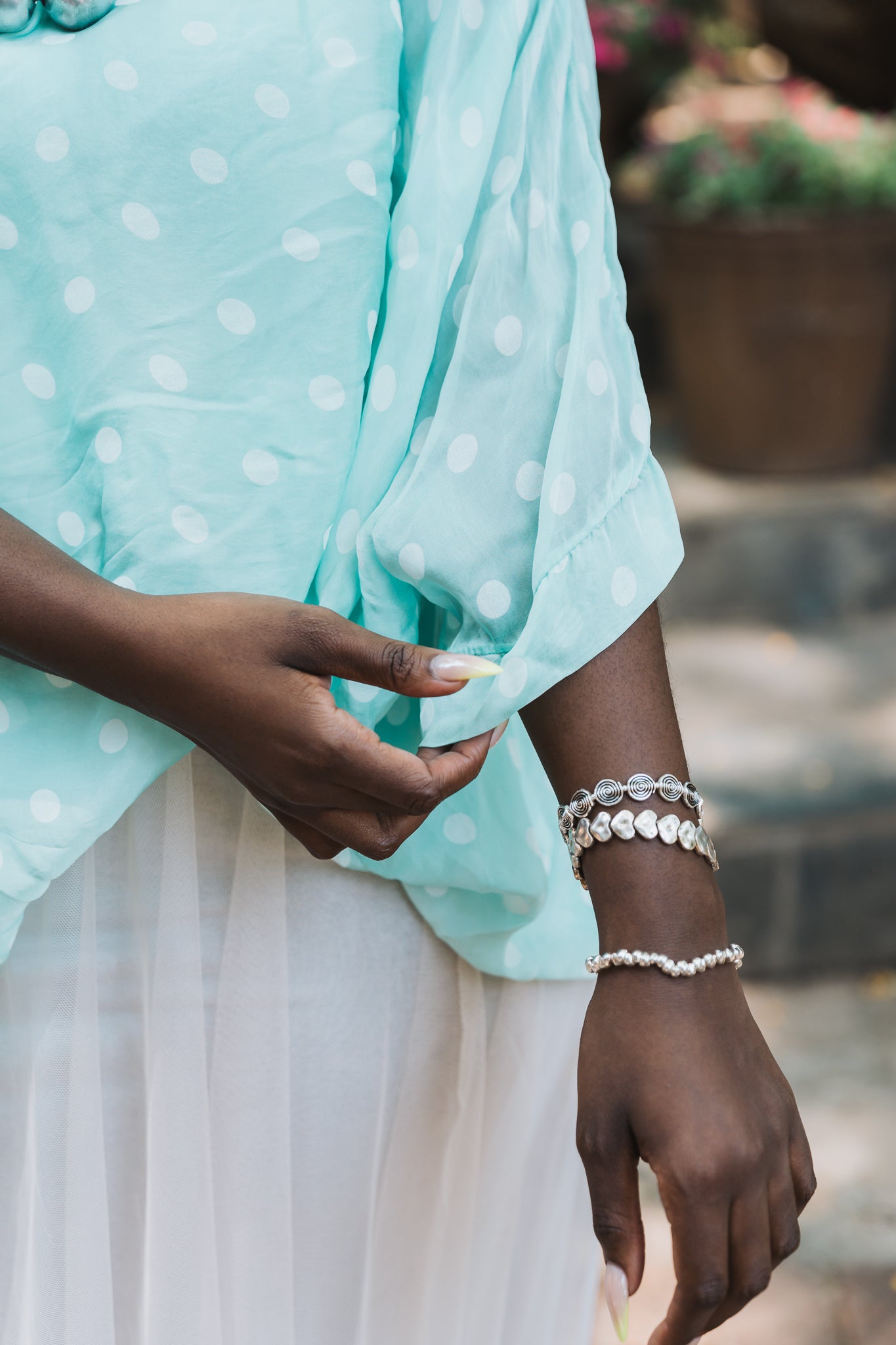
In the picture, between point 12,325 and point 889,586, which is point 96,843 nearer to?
point 12,325

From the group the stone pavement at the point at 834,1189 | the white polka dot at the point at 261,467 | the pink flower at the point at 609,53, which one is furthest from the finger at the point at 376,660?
the pink flower at the point at 609,53

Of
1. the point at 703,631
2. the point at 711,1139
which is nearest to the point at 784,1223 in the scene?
the point at 711,1139

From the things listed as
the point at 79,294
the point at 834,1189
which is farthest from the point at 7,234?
the point at 834,1189

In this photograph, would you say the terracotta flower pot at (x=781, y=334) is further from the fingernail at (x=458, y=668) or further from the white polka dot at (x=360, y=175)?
the fingernail at (x=458, y=668)

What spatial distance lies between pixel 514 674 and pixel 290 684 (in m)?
0.12

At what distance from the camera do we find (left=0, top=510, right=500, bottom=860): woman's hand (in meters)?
0.68

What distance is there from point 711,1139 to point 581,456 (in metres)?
0.36

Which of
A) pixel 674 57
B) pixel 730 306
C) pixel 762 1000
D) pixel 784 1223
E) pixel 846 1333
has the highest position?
pixel 784 1223

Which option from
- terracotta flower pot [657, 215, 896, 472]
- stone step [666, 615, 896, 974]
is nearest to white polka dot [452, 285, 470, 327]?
stone step [666, 615, 896, 974]

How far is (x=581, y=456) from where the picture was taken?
702 mm

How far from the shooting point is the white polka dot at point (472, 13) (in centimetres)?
72

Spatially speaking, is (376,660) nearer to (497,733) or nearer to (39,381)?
(497,733)

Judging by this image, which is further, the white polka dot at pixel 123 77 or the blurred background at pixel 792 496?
the blurred background at pixel 792 496

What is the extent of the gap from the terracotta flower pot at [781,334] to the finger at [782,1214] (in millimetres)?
3176
